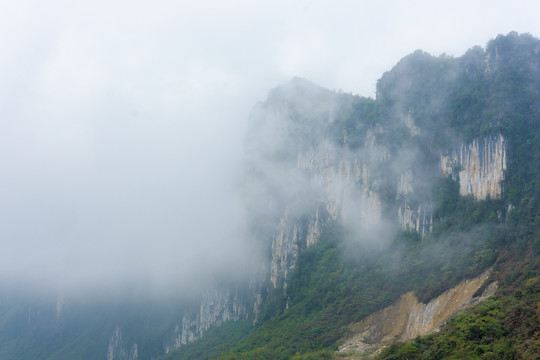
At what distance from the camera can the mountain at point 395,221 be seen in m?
58.6

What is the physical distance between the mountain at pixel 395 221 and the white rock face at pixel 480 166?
20 cm

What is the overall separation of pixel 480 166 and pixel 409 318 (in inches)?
1029

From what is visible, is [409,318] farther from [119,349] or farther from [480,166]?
[119,349]

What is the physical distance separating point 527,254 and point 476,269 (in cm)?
632

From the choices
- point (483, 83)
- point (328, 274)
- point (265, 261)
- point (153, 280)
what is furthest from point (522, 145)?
point (153, 280)

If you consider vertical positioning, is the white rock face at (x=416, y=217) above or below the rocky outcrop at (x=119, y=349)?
above

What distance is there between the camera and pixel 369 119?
343 feet

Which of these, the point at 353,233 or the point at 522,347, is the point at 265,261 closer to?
the point at 353,233

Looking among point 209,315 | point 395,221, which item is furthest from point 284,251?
point 395,221

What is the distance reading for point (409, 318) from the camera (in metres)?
65.2

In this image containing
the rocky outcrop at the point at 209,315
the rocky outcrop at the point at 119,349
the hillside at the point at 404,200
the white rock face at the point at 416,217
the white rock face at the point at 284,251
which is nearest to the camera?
the hillside at the point at 404,200

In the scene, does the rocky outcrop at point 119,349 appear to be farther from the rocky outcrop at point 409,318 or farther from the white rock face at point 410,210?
the rocky outcrop at point 409,318

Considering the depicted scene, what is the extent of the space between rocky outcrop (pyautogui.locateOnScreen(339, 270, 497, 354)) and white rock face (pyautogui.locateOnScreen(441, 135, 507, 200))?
17706 mm

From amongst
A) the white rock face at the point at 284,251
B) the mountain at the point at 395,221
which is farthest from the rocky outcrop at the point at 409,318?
the white rock face at the point at 284,251
